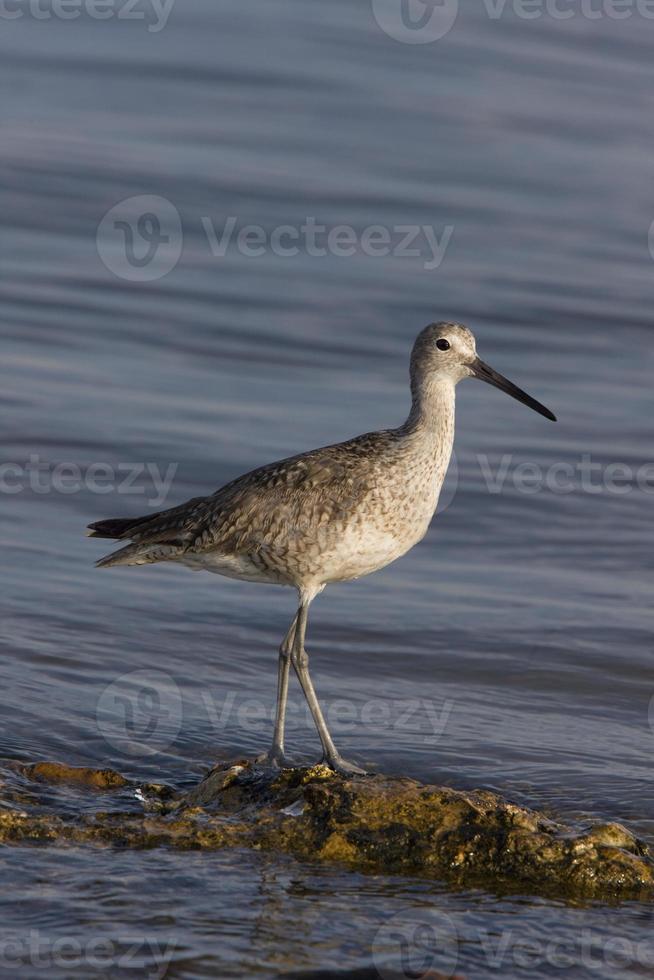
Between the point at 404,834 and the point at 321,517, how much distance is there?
1.65 metres

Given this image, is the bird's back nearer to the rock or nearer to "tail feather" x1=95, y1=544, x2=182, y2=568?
"tail feather" x1=95, y1=544, x2=182, y2=568

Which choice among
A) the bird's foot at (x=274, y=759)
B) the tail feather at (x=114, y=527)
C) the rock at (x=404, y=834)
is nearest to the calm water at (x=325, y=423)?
the rock at (x=404, y=834)

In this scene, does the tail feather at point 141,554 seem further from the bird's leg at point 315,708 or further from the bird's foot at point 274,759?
the bird's foot at point 274,759

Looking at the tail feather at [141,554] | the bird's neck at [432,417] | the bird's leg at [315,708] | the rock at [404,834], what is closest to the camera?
the rock at [404,834]

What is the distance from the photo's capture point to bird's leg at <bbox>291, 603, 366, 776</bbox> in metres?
7.00

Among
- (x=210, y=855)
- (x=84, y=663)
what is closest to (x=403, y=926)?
(x=210, y=855)

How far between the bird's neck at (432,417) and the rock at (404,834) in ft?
5.85

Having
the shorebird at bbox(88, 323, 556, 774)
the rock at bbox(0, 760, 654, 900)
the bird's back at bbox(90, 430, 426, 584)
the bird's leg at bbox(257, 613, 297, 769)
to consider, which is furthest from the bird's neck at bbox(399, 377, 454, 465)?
the rock at bbox(0, 760, 654, 900)

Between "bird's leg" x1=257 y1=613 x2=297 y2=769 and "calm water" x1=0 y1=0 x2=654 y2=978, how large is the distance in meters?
0.34

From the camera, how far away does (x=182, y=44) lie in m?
20.5

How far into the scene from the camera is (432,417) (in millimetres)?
7488

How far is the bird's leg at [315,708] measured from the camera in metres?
7.00

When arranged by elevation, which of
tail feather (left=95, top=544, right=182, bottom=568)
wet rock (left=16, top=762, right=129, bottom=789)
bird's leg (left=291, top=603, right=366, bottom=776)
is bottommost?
wet rock (left=16, top=762, right=129, bottom=789)

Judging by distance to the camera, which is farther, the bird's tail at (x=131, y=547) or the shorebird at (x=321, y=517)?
the bird's tail at (x=131, y=547)
